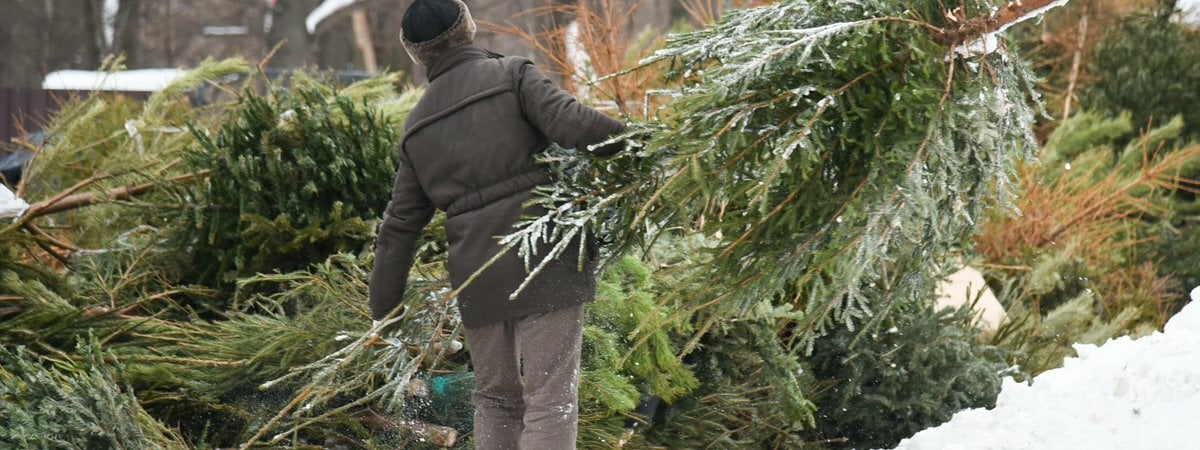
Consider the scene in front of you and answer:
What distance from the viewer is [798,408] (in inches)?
160

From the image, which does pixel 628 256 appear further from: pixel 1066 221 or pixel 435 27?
pixel 1066 221

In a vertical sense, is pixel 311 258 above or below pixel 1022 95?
below

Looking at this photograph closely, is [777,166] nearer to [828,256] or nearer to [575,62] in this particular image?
[828,256]

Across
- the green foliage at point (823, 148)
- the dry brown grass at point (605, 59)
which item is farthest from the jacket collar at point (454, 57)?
the dry brown grass at point (605, 59)

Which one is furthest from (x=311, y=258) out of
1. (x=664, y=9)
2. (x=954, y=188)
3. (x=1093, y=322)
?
(x=664, y=9)

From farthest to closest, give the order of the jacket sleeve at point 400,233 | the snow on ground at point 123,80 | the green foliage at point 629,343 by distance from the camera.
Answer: the snow on ground at point 123,80 < the green foliage at point 629,343 < the jacket sleeve at point 400,233

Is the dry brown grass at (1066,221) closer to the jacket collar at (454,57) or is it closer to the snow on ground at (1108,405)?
the snow on ground at (1108,405)

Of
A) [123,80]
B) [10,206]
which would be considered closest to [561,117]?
[10,206]

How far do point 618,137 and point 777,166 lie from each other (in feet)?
1.43

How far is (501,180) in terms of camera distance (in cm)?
304

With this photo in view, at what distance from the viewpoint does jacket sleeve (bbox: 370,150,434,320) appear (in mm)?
3262

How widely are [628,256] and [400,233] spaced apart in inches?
33.9

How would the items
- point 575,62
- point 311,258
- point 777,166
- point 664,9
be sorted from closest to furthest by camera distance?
point 777,166, point 311,258, point 575,62, point 664,9

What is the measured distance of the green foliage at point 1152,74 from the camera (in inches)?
293
